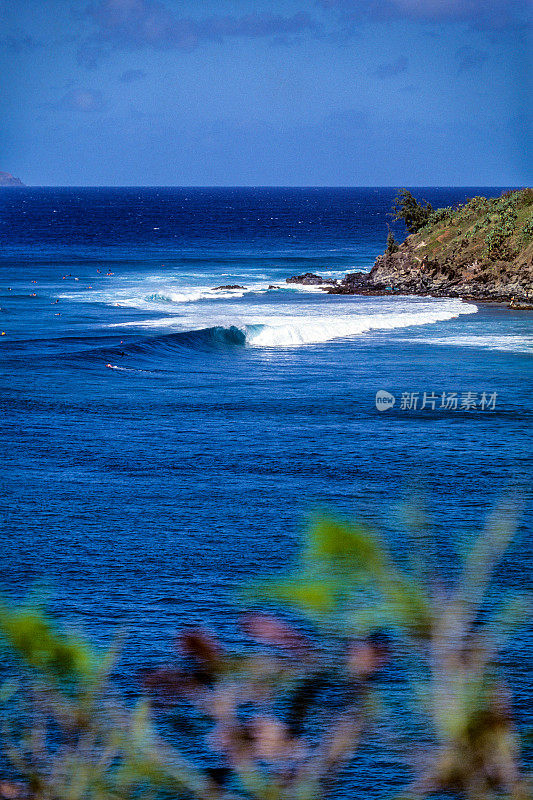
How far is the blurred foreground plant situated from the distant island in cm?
5372

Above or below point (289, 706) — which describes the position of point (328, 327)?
above

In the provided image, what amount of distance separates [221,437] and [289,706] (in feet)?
64.8

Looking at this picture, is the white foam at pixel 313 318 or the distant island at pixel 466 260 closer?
the white foam at pixel 313 318

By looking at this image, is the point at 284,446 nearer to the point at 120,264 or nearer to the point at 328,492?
the point at 328,492

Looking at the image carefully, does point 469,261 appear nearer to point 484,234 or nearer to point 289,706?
point 484,234

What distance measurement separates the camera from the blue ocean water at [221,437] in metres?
25.3

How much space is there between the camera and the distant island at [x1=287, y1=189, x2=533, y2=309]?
260 ft

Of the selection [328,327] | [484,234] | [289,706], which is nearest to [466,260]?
[484,234]

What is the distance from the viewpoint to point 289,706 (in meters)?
19.3

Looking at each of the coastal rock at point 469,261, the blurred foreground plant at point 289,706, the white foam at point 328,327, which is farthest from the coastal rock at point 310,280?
the blurred foreground plant at point 289,706

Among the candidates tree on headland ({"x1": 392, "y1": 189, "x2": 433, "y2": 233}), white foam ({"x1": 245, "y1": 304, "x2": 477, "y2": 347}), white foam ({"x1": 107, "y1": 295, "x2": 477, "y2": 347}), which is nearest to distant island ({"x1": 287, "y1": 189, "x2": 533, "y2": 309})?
tree on headland ({"x1": 392, "y1": 189, "x2": 433, "y2": 233})

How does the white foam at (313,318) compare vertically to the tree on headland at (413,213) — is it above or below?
below

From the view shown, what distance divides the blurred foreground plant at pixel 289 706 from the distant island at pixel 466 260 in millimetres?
53724

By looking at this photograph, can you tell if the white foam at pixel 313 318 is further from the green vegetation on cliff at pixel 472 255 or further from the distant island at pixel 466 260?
the green vegetation on cliff at pixel 472 255
